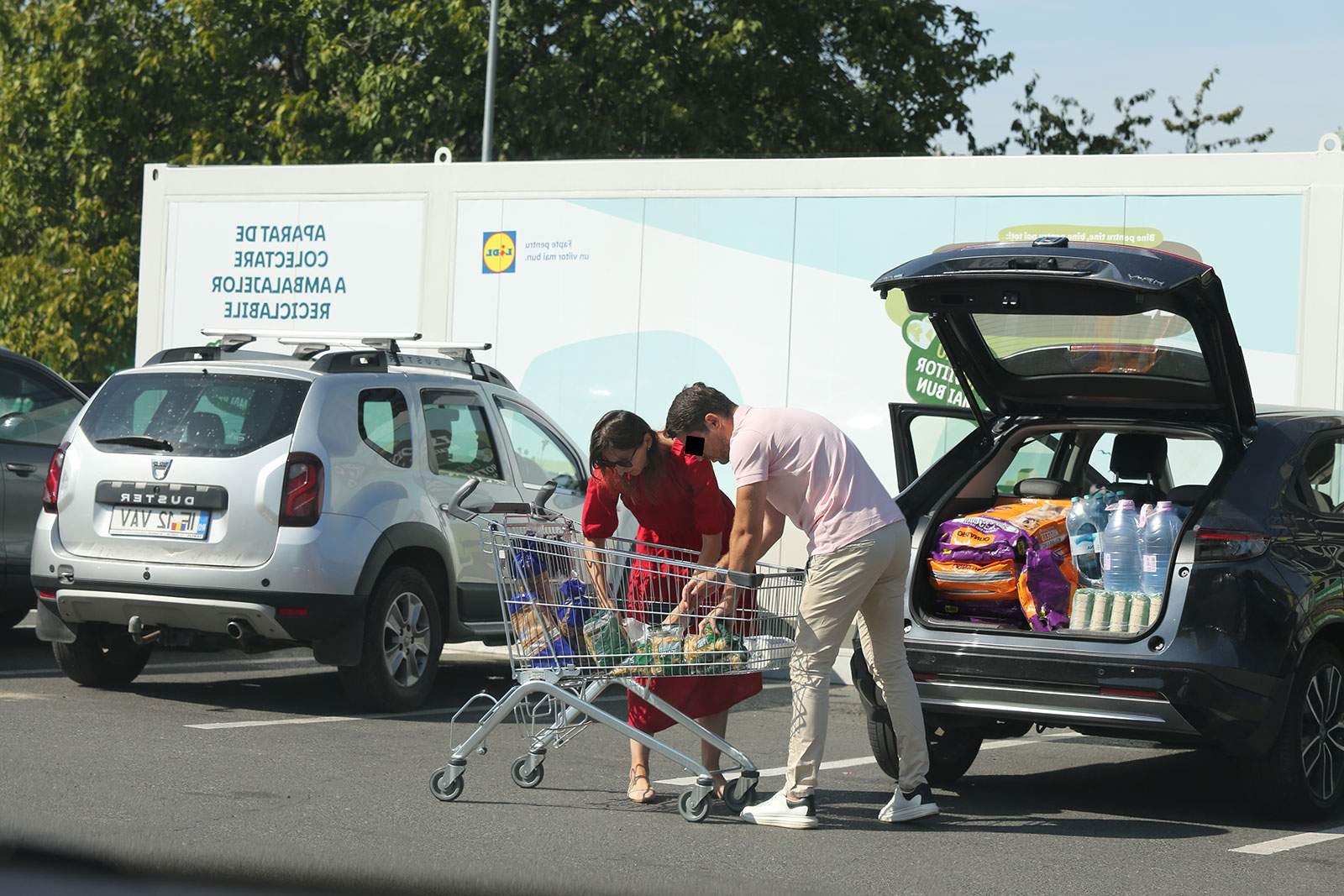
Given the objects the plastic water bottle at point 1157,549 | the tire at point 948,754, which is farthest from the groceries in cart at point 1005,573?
the tire at point 948,754

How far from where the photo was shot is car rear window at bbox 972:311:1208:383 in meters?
6.91

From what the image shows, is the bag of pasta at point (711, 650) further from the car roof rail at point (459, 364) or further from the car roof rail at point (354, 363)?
the car roof rail at point (459, 364)

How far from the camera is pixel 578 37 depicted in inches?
1014

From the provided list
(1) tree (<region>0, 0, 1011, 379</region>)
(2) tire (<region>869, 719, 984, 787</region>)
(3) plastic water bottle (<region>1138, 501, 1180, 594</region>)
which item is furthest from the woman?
(1) tree (<region>0, 0, 1011, 379</region>)

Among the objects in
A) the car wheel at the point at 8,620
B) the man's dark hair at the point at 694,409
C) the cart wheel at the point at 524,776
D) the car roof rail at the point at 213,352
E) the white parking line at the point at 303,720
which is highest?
the car roof rail at the point at 213,352

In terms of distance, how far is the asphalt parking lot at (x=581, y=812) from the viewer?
5488mm

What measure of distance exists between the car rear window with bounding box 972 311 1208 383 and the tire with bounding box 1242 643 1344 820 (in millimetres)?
1252

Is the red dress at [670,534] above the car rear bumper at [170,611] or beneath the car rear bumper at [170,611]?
above

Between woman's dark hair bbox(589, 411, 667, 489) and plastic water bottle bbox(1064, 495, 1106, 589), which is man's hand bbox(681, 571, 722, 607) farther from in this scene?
plastic water bottle bbox(1064, 495, 1106, 589)

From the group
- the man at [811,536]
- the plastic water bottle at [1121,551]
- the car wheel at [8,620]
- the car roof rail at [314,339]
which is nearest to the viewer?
the man at [811,536]

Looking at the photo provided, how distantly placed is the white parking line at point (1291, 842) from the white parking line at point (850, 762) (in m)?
1.72

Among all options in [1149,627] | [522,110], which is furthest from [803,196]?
[522,110]

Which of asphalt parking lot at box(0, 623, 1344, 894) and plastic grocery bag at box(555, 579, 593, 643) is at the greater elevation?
plastic grocery bag at box(555, 579, 593, 643)

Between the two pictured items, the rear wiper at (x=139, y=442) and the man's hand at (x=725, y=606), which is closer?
the man's hand at (x=725, y=606)
